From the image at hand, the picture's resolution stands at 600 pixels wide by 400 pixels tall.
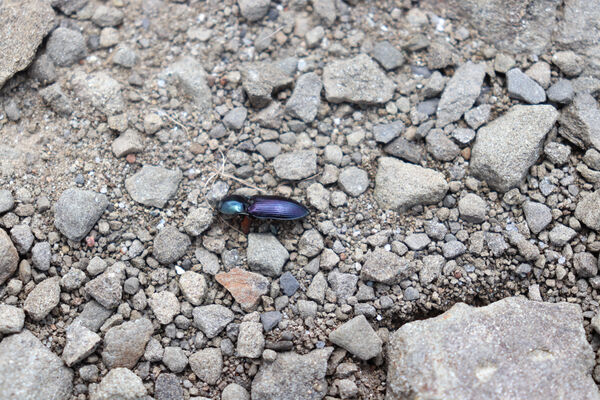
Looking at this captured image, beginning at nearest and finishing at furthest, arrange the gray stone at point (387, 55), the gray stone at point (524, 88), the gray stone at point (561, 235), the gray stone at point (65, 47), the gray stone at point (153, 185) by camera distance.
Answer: the gray stone at point (561, 235) → the gray stone at point (153, 185) → the gray stone at point (524, 88) → the gray stone at point (65, 47) → the gray stone at point (387, 55)

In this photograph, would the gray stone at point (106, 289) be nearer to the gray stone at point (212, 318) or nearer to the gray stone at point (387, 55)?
the gray stone at point (212, 318)

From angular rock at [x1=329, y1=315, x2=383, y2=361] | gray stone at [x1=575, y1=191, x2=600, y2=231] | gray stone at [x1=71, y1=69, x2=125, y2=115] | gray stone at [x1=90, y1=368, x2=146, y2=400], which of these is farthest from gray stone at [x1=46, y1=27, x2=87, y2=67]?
gray stone at [x1=575, y1=191, x2=600, y2=231]

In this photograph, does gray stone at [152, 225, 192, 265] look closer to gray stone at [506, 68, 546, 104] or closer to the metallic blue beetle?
the metallic blue beetle

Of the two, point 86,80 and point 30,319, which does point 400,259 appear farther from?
point 86,80

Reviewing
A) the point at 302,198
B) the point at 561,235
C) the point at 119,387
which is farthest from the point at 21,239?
the point at 561,235

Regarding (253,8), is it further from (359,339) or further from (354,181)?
(359,339)

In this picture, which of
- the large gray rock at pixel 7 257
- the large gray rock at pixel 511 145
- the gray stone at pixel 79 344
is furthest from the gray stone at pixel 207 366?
the large gray rock at pixel 511 145
